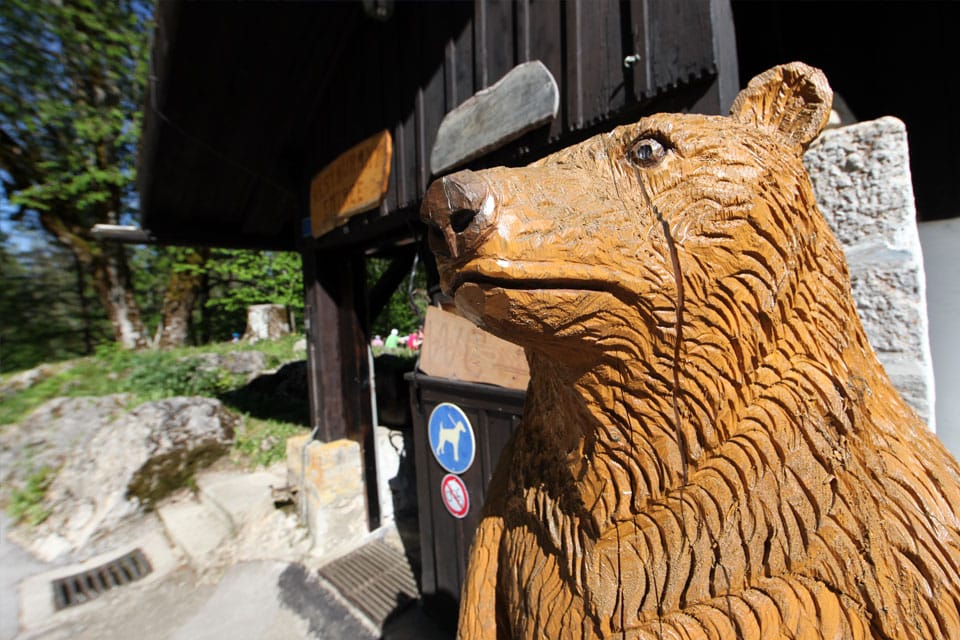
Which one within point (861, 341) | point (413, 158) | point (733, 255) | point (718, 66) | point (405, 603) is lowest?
point (405, 603)

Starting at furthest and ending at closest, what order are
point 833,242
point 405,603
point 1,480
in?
1. point 1,480
2. point 405,603
3. point 833,242

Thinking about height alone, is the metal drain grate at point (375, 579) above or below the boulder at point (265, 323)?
below

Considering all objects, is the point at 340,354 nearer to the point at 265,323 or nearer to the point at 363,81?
the point at 363,81

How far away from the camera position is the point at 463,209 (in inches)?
23.7

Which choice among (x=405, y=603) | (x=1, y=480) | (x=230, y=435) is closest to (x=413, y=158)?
(x=405, y=603)

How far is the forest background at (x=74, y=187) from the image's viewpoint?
8.80 metres

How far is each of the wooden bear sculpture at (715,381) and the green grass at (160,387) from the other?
5736 mm

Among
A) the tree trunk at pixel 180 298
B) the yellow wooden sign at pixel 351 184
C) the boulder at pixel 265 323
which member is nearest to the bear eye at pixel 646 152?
the yellow wooden sign at pixel 351 184

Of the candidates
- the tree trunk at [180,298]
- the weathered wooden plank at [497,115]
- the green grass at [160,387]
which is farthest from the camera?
the tree trunk at [180,298]

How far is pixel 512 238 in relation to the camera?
610mm

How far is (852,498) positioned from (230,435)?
6.41 m

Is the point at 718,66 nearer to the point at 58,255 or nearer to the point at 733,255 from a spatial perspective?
the point at 733,255

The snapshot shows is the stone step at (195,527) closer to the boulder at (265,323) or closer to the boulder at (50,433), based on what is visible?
the boulder at (50,433)

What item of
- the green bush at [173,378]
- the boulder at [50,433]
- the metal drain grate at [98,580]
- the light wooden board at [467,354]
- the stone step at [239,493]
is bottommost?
the metal drain grate at [98,580]
